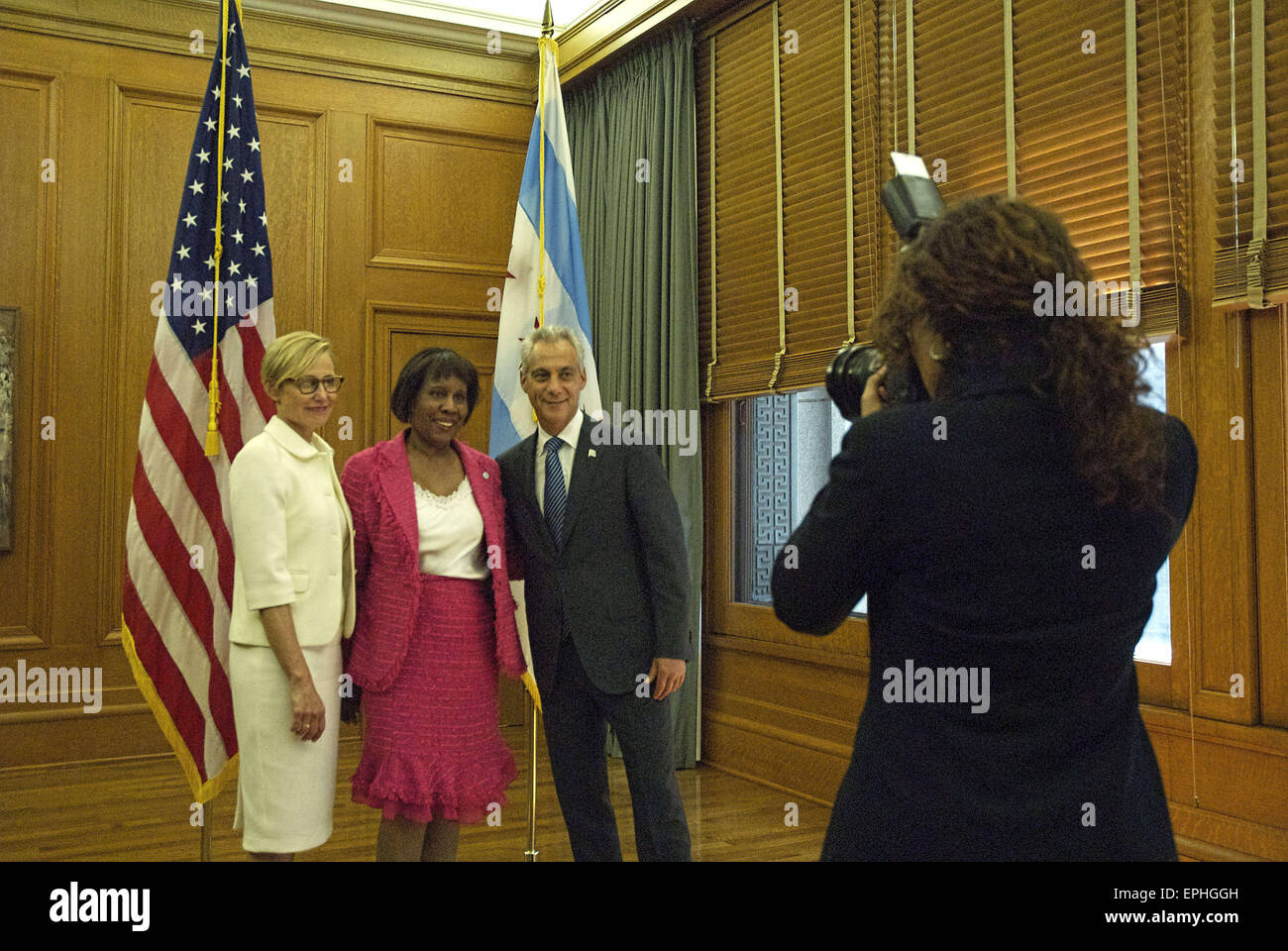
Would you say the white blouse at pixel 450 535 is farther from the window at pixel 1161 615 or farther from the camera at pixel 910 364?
the window at pixel 1161 615

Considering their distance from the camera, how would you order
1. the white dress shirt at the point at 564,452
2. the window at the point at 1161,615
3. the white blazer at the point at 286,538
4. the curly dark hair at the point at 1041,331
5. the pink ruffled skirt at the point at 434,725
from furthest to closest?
the window at the point at 1161,615
the white dress shirt at the point at 564,452
the pink ruffled skirt at the point at 434,725
the white blazer at the point at 286,538
the curly dark hair at the point at 1041,331

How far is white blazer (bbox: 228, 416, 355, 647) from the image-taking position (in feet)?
8.06

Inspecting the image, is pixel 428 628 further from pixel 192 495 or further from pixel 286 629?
pixel 192 495

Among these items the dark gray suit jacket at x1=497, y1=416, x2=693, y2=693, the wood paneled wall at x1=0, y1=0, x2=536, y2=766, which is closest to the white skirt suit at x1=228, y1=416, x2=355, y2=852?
the dark gray suit jacket at x1=497, y1=416, x2=693, y2=693

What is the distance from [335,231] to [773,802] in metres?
3.67

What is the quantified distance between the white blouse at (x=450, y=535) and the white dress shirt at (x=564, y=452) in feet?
0.64

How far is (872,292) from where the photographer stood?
4.28 metres

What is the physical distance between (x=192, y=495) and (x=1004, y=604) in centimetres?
263

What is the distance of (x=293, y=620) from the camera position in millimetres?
2496

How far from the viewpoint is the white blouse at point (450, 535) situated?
104 inches

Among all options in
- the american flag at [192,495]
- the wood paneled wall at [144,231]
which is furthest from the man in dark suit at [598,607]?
the wood paneled wall at [144,231]

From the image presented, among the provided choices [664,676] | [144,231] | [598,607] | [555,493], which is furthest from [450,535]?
[144,231]

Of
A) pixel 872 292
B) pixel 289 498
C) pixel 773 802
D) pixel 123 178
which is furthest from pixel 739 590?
pixel 123 178

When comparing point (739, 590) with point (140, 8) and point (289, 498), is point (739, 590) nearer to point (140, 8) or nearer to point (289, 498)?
point (289, 498)
